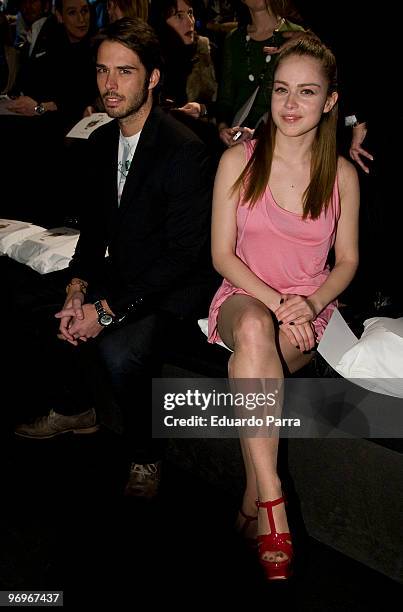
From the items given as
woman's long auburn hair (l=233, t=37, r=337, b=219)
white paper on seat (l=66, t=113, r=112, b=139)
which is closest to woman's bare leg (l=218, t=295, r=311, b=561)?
woman's long auburn hair (l=233, t=37, r=337, b=219)

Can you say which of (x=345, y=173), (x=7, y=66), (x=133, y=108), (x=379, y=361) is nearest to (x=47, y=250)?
(x=133, y=108)

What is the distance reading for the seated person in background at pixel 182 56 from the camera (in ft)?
11.6

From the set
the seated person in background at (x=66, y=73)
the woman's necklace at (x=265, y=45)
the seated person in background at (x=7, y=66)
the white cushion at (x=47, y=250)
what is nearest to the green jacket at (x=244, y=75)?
the woman's necklace at (x=265, y=45)

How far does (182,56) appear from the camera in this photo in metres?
3.58

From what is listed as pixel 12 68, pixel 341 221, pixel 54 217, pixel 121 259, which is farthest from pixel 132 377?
pixel 12 68

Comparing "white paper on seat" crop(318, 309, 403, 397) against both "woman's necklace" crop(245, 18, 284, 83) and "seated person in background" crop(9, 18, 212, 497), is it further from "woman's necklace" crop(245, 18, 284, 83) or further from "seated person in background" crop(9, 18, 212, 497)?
"woman's necklace" crop(245, 18, 284, 83)

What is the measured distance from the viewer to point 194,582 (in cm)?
183

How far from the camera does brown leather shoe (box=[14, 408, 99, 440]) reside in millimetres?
2463

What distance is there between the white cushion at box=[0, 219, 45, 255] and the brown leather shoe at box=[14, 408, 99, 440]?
33.0 inches

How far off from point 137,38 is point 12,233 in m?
1.12

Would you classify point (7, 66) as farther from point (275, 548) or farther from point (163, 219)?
point (275, 548)

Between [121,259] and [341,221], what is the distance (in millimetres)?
719

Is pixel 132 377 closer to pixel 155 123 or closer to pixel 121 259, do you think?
pixel 121 259

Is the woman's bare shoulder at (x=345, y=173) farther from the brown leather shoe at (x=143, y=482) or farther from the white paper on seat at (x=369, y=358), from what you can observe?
the brown leather shoe at (x=143, y=482)
